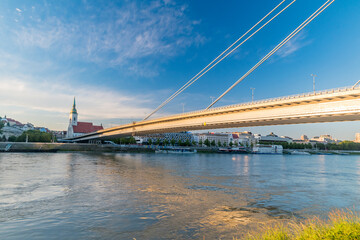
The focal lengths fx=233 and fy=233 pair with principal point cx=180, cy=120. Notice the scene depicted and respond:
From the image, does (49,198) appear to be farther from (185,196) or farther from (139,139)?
(139,139)

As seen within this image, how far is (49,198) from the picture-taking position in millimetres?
13875

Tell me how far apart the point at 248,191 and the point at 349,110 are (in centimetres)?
1260

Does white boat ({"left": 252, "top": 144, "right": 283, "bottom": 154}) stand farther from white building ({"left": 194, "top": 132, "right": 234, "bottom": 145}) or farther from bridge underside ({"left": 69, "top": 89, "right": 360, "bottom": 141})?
bridge underside ({"left": 69, "top": 89, "right": 360, "bottom": 141})

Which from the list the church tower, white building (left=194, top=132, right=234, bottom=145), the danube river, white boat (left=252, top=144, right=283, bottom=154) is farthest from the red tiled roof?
the danube river

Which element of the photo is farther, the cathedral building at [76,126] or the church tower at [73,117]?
the church tower at [73,117]

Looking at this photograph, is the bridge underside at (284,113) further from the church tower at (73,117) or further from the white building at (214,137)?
the white building at (214,137)

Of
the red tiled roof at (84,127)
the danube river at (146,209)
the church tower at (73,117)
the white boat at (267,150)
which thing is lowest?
the white boat at (267,150)

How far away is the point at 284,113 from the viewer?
89.2 ft

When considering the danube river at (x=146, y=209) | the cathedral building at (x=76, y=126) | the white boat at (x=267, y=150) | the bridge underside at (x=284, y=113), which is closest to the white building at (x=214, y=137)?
the white boat at (x=267, y=150)

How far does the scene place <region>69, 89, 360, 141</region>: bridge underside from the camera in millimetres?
21625

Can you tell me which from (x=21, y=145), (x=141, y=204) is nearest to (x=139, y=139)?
(x=21, y=145)

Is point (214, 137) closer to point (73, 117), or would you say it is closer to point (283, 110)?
point (73, 117)

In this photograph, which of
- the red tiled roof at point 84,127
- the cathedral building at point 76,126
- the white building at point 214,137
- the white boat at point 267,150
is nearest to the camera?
the white boat at point 267,150

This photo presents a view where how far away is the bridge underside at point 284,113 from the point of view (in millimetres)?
21625
